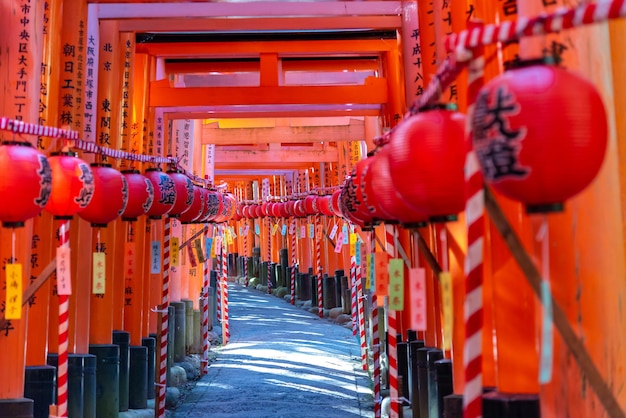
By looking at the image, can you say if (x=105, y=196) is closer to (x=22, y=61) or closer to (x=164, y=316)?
(x=22, y=61)

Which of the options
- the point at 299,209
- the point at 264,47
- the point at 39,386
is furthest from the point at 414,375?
the point at 299,209

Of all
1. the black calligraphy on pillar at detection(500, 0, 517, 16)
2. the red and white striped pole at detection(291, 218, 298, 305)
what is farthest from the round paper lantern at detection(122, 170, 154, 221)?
the red and white striped pole at detection(291, 218, 298, 305)

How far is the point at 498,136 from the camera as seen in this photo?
2.41 meters

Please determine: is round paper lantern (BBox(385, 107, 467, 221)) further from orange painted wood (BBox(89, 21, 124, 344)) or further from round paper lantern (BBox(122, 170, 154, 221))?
orange painted wood (BBox(89, 21, 124, 344))

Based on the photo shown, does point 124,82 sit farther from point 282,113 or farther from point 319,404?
point 319,404

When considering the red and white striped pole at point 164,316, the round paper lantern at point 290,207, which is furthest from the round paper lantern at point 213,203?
the round paper lantern at point 290,207

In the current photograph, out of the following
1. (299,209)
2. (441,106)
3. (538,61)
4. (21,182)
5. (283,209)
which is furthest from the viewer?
(283,209)

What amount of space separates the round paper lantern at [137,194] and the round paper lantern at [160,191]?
0.32 metres

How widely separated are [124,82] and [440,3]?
4682 millimetres

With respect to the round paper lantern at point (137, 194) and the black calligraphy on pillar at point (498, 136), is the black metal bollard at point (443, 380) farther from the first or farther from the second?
the black calligraphy on pillar at point (498, 136)

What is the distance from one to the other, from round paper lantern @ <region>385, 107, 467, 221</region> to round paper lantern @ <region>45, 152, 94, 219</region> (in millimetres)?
2704

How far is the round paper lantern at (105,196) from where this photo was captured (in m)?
5.64

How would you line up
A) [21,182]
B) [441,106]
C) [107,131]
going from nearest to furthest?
[441,106] → [21,182] → [107,131]

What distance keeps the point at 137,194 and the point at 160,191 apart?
25.7 inches
